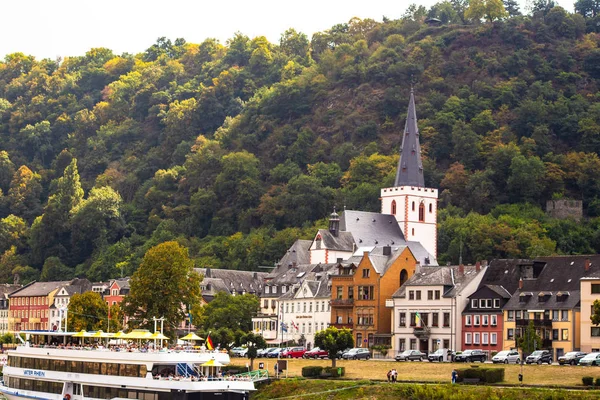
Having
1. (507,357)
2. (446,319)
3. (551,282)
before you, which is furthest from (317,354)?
(551,282)

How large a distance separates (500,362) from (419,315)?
17.4m

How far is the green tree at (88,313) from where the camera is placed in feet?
391

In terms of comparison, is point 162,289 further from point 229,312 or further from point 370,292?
point 370,292

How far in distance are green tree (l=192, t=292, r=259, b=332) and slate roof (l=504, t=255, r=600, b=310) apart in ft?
94.0

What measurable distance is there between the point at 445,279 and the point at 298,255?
3989 centimetres

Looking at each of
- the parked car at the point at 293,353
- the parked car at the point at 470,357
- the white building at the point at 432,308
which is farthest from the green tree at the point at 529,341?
the parked car at the point at 293,353

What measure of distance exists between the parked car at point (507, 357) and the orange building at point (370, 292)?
795 inches

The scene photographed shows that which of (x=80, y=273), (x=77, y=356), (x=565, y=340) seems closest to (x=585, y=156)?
(x=80, y=273)

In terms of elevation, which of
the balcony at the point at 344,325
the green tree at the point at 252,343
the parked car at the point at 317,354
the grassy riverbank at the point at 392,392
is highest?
the balcony at the point at 344,325

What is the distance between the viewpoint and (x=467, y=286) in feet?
363

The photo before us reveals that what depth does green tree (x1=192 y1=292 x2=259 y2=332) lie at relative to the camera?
4783 inches

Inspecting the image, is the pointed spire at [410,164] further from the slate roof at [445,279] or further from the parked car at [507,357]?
the parked car at [507,357]

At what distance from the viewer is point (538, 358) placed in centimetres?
9256

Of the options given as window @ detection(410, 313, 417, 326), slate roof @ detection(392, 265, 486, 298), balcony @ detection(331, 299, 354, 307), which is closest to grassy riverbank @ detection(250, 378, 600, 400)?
window @ detection(410, 313, 417, 326)
